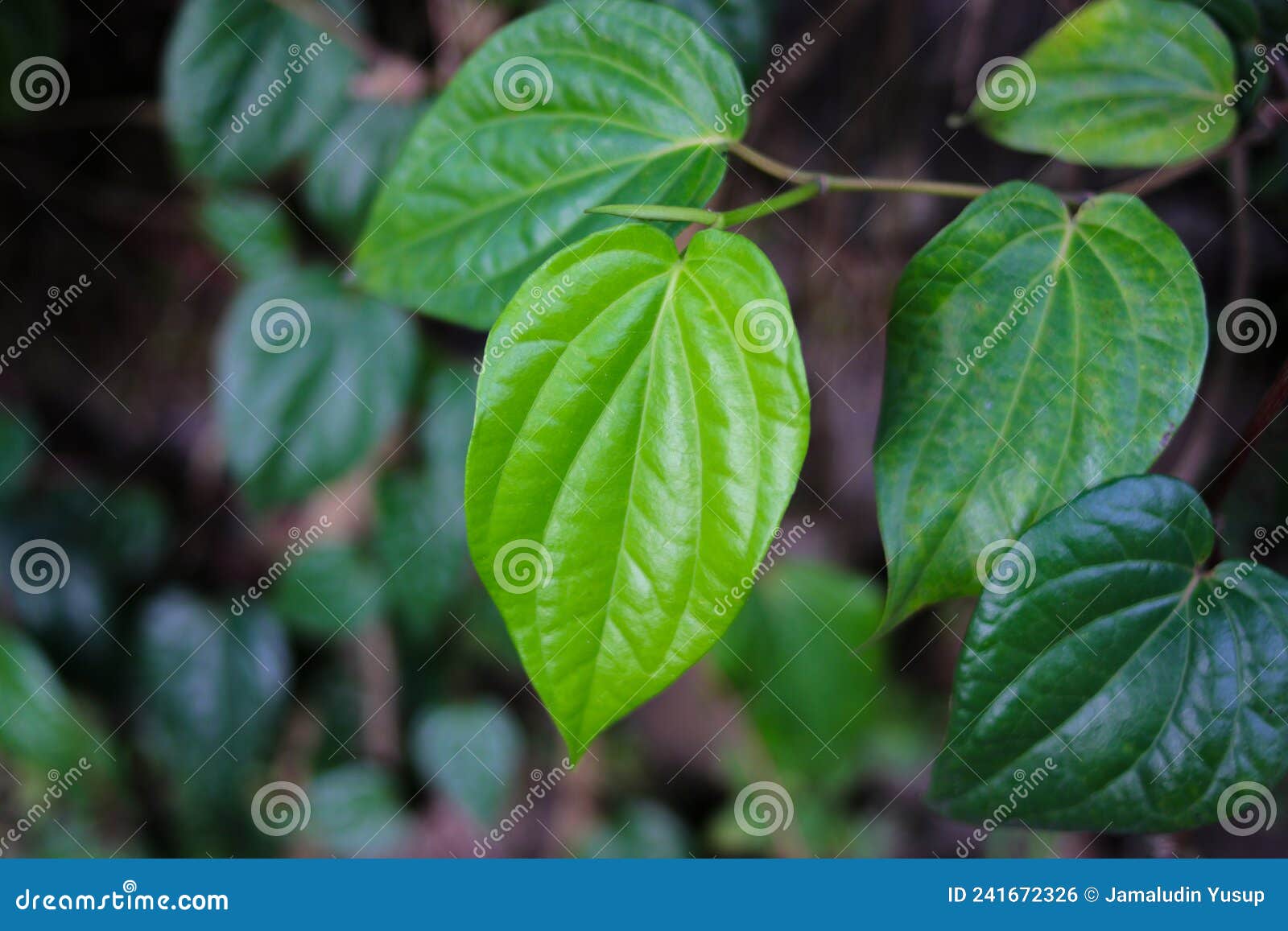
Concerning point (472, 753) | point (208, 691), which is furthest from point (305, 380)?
point (472, 753)

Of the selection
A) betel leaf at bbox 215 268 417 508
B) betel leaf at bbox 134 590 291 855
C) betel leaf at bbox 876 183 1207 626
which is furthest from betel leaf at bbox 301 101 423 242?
betel leaf at bbox 876 183 1207 626

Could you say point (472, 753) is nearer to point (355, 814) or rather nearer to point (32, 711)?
point (355, 814)

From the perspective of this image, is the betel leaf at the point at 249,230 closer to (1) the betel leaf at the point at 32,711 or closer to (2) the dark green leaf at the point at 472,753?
(1) the betel leaf at the point at 32,711

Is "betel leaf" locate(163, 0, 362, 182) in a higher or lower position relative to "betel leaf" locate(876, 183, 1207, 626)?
lower

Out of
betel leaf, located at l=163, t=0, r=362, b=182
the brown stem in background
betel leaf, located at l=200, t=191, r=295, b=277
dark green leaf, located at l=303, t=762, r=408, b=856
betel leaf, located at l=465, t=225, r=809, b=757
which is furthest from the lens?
dark green leaf, located at l=303, t=762, r=408, b=856

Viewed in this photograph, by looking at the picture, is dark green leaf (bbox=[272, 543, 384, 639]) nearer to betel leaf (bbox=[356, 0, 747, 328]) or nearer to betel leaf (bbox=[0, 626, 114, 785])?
betel leaf (bbox=[0, 626, 114, 785])

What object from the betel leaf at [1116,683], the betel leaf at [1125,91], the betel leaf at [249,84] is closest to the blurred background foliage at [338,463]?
the betel leaf at [249,84]
